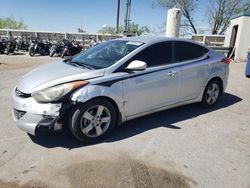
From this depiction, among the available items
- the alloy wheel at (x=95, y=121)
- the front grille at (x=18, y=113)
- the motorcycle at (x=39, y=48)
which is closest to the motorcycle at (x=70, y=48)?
the motorcycle at (x=39, y=48)

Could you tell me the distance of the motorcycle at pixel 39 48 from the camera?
1522cm

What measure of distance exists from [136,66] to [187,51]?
146 cm

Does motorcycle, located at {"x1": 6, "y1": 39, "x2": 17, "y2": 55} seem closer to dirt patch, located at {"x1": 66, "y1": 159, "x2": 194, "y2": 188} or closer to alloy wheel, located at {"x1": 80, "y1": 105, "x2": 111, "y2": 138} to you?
alloy wheel, located at {"x1": 80, "y1": 105, "x2": 111, "y2": 138}

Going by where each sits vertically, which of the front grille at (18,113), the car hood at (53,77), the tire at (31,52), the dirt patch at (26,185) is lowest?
the dirt patch at (26,185)

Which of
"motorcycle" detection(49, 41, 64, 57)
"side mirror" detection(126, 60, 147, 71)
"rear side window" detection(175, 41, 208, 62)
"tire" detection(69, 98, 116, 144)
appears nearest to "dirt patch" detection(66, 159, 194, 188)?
"tire" detection(69, 98, 116, 144)

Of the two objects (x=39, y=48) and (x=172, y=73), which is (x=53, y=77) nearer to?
(x=172, y=73)

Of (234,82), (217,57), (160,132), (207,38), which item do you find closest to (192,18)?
(207,38)

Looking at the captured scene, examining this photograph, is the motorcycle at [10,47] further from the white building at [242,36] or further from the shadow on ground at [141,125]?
the white building at [242,36]

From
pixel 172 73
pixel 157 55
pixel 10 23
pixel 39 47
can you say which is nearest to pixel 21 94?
pixel 157 55

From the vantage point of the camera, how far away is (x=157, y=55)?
3840 mm

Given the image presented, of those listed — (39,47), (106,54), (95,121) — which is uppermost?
(106,54)

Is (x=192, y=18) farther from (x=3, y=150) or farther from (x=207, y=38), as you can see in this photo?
(x=3, y=150)

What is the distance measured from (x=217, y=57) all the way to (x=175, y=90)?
4.72 ft

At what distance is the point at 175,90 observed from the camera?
4.05 metres
